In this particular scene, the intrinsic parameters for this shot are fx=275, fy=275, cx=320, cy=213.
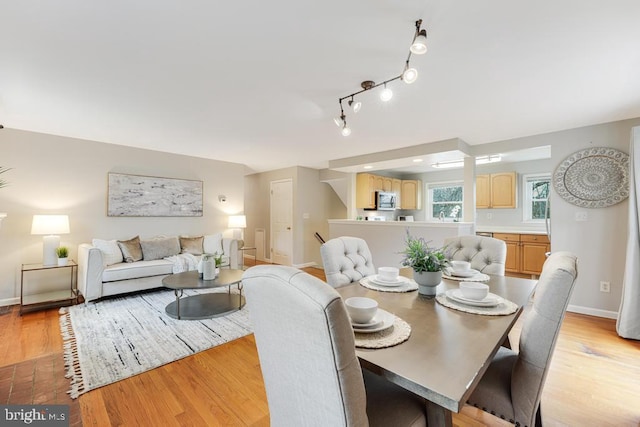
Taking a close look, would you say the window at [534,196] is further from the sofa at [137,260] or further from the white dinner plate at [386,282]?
the sofa at [137,260]

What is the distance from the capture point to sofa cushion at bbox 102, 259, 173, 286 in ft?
11.4

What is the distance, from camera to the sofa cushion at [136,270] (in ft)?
11.4

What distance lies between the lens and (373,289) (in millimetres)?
1587

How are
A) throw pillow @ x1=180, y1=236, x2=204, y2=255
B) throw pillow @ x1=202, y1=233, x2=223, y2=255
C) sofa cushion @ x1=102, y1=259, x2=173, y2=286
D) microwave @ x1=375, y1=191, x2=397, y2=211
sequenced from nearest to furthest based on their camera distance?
sofa cushion @ x1=102, y1=259, x2=173, y2=286
throw pillow @ x1=180, y1=236, x2=204, y2=255
throw pillow @ x1=202, y1=233, x2=223, y2=255
microwave @ x1=375, y1=191, x2=397, y2=211

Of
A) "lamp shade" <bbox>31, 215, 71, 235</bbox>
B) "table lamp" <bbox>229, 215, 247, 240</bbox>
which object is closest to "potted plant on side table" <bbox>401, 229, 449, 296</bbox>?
"lamp shade" <bbox>31, 215, 71, 235</bbox>

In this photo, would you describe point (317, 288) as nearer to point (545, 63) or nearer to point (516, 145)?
point (545, 63)

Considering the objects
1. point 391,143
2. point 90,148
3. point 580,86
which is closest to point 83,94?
point 90,148

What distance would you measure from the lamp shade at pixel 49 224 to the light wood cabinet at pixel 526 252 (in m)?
6.68

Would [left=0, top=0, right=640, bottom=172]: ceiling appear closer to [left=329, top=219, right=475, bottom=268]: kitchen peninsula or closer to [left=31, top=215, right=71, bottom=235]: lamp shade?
[left=31, top=215, right=71, bottom=235]: lamp shade

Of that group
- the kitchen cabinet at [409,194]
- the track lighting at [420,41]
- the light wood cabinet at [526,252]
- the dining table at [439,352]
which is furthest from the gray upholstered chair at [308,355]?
the kitchen cabinet at [409,194]

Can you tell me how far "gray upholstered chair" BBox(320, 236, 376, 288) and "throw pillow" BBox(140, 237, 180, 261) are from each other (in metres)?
3.32

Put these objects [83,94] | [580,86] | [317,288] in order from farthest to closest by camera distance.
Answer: [83,94]
[580,86]
[317,288]

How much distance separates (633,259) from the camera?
8.79ft

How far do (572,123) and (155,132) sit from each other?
5042mm
